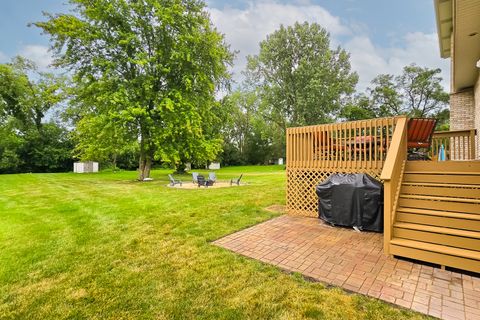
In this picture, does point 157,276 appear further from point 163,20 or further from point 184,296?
point 163,20

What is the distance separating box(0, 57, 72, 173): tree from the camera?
86.7ft

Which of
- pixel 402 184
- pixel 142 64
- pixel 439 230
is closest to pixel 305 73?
pixel 142 64

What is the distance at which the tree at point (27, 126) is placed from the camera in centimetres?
2642

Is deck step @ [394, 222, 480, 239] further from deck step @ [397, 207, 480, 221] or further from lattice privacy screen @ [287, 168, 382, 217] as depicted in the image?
lattice privacy screen @ [287, 168, 382, 217]

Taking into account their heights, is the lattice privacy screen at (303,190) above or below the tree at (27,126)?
below

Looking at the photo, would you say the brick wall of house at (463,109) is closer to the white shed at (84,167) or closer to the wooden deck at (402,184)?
the wooden deck at (402,184)

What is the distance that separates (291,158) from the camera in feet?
22.2

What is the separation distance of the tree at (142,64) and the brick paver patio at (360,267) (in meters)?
10.4

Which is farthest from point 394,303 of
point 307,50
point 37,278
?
point 307,50

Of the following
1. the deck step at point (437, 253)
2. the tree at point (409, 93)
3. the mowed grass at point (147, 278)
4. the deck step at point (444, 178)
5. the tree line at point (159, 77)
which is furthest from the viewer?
the tree at point (409, 93)

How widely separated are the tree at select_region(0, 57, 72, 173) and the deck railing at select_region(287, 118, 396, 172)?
29961mm

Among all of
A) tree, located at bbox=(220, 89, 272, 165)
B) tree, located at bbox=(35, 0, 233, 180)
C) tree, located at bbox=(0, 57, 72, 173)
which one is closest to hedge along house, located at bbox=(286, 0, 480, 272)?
tree, located at bbox=(35, 0, 233, 180)

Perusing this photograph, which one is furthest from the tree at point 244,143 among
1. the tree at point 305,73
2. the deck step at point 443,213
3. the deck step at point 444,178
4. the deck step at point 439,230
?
the deck step at point 439,230

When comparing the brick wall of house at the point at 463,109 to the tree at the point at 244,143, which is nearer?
the brick wall of house at the point at 463,109
